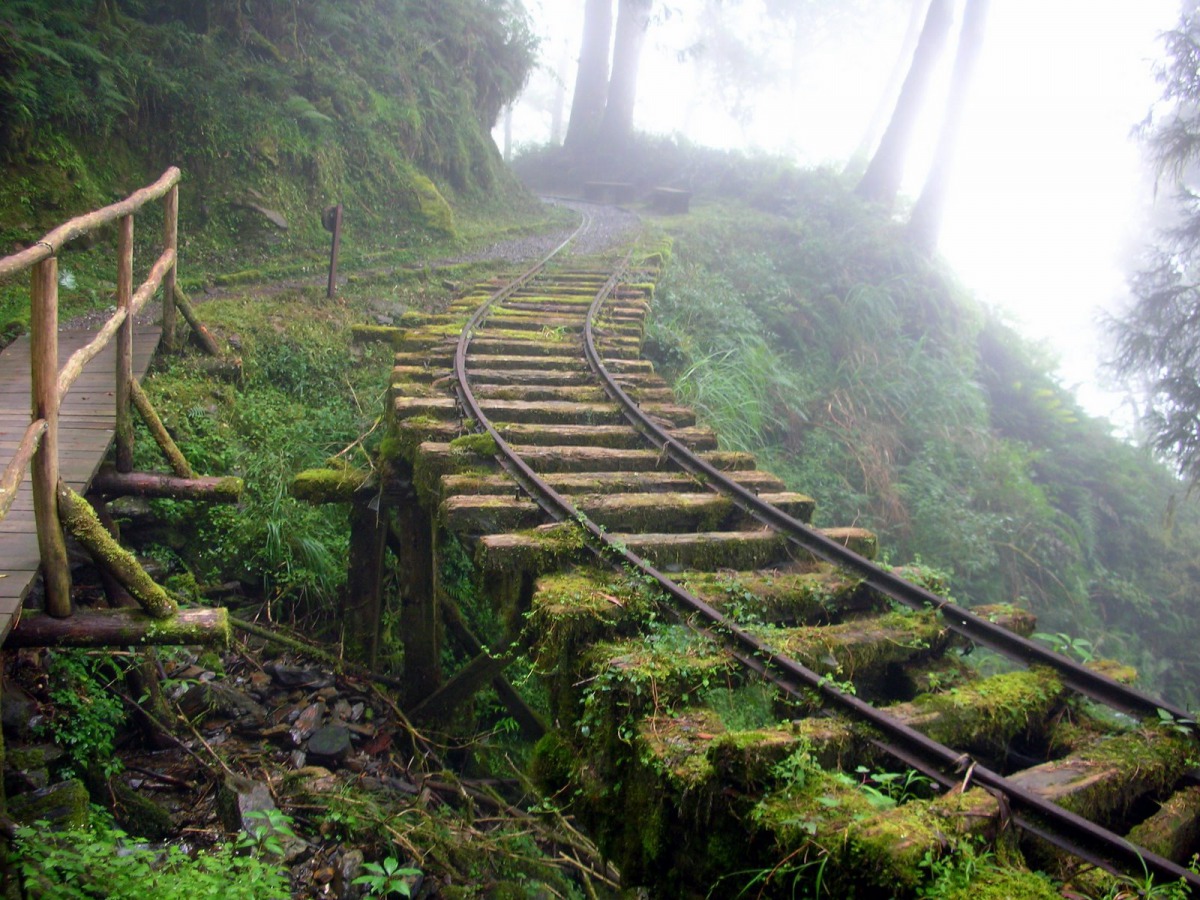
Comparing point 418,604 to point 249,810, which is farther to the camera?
point 418,604

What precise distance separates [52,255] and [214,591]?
3.22m

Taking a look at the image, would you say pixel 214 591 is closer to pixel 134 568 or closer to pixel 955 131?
pixel 134 568

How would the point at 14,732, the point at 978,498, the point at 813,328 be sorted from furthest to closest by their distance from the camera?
1. the point at 813,328
2. the point at 978,498
3. the point at 14,732

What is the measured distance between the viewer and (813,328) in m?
12.7

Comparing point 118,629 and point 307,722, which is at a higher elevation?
point 118,629

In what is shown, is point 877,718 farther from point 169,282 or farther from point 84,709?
point 169,282

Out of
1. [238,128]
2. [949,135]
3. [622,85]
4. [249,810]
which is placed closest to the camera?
[249,810]

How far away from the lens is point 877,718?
2568mm

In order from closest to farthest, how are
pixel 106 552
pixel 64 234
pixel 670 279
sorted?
pixel 64 234, pixel 106 552, pixel 670 279

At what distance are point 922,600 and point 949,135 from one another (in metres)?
15.5

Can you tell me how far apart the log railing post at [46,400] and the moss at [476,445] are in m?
2.17

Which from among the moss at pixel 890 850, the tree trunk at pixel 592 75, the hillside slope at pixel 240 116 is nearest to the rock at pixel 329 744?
the moss at pixel 890 850

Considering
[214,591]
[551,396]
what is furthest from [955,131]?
Answer: [214,591]

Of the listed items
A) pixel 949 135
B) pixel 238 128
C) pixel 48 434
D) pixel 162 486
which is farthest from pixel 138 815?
pixel 949 135
